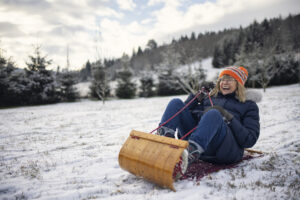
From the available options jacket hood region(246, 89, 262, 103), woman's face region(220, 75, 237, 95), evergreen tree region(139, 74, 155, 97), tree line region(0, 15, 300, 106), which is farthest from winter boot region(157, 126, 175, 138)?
evergreen tree region(139, 74, 155, 97)

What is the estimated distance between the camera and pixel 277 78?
2819cm

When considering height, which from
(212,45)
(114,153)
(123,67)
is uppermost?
(212,45)

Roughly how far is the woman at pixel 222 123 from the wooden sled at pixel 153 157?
0.28 m

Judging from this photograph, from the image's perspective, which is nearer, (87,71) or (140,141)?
(140,141)

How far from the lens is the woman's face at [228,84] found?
2.56m

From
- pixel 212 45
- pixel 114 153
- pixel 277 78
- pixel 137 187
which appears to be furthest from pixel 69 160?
pixel 212 45

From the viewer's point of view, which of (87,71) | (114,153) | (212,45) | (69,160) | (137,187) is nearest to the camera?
(137,187)

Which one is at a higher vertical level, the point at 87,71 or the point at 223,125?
the point at 87,71

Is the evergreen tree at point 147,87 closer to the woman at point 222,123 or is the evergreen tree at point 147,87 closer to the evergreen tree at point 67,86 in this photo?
the evergreen tree at point 67,86

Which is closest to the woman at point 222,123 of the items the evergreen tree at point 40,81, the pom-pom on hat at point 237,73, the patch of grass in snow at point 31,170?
the pom-pom on hat at point 237,73

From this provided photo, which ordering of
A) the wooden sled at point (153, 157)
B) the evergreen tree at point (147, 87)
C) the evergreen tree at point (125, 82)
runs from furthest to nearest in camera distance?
the evergreen tree at point (147, 87), the evergreen tree at point (125, 82), the wooden sled at point (153, 157)

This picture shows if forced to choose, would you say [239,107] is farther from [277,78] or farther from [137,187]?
[277,78]

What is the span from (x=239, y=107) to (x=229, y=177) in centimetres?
91

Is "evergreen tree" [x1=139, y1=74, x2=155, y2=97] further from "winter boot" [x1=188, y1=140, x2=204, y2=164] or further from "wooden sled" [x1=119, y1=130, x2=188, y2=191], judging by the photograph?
"winter boot" [x1=188, y1=140, x2=204, y2=164]
